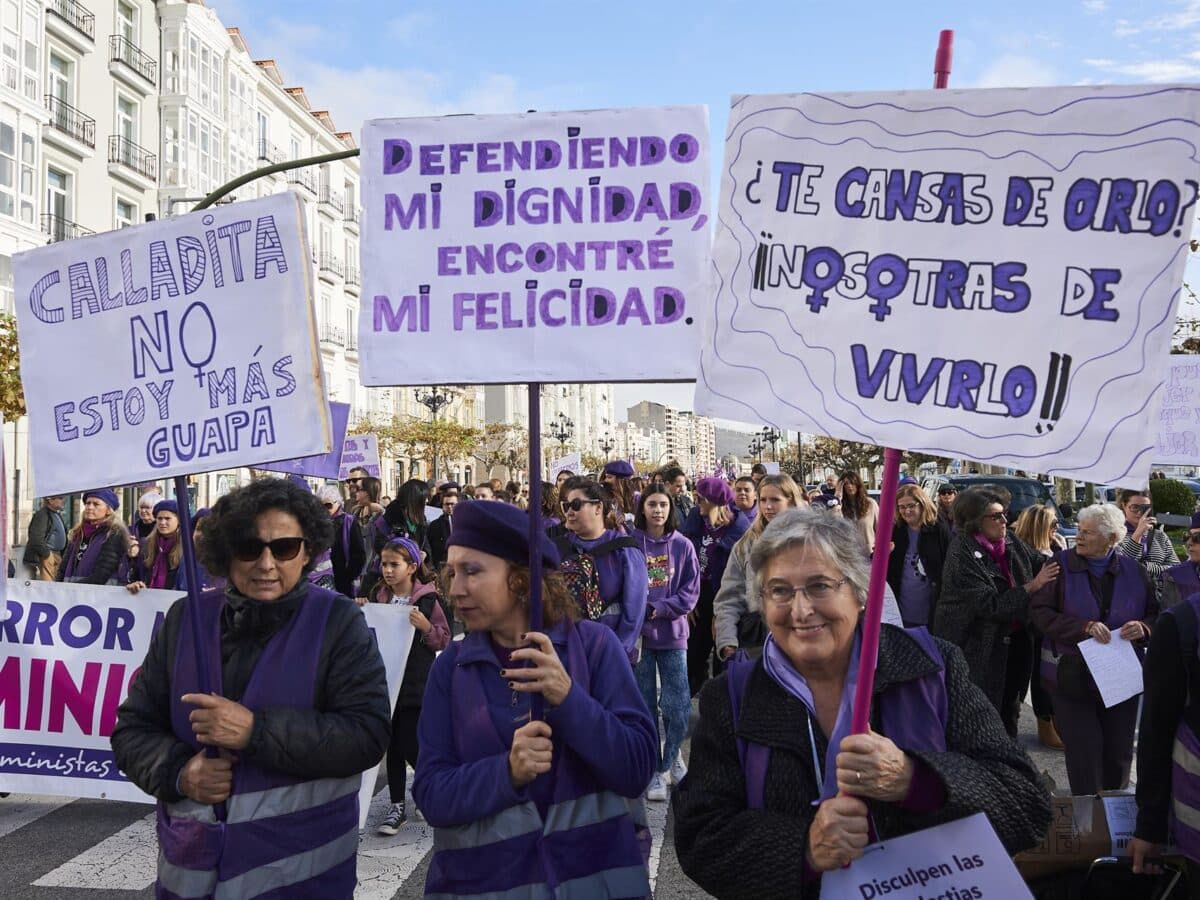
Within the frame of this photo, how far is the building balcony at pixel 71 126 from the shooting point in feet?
110

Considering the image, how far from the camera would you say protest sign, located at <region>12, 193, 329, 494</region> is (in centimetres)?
284

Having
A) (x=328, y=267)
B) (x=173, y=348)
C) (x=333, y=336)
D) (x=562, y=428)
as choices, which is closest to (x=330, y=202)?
(x=328, y=267)

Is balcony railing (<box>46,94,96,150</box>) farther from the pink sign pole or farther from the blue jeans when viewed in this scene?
the pink sign pole

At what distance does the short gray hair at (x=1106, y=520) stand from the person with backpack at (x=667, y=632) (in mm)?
2267

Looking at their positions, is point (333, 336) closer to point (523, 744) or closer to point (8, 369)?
point (8, 369)

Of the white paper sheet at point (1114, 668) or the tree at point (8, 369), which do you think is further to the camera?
the tree at point (8, 369)

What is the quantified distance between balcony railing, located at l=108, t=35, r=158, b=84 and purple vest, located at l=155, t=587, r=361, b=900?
39.5 meters

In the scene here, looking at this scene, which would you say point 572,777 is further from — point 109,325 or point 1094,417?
point 109,325

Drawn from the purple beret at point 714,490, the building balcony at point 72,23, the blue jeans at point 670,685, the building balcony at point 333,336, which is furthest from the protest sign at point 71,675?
the building balcony at point 333,336

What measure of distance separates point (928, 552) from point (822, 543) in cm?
558

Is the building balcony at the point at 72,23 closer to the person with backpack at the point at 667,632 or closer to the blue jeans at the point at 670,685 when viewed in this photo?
the person with backpack at the point at 667,632

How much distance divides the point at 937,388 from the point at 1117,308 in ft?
1.16

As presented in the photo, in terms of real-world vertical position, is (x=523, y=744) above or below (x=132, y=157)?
below

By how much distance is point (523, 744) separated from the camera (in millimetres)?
2525
